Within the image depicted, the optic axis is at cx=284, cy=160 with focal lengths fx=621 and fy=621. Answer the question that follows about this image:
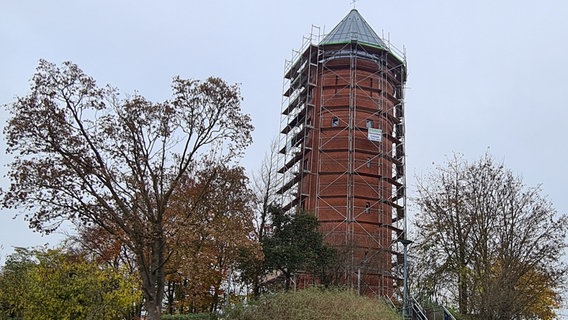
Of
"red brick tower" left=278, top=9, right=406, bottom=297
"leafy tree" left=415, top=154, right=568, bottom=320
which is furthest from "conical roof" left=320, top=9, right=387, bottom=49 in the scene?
"leafy tree" left=415, top=154, right=568, bottom=320

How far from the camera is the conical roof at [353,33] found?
1527 inches

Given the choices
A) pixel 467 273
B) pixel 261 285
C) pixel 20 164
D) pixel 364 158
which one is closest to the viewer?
pixel 20 164

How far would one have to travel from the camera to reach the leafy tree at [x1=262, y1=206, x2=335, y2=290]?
78.2 feet

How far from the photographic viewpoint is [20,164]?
54.3 ft

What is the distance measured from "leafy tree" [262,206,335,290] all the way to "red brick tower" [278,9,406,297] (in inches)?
221

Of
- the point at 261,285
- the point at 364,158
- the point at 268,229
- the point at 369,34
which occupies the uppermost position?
the point at 369,34

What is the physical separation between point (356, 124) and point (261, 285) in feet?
45.2

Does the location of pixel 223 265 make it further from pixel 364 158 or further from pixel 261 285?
pixel 364 158

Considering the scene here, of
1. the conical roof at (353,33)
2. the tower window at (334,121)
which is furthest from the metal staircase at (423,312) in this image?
the conical roof at (353,33)

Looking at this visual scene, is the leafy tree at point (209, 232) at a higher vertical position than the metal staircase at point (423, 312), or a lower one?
higher

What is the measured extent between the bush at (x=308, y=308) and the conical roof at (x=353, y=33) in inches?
904

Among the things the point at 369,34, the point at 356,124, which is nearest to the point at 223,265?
the point at 356,124

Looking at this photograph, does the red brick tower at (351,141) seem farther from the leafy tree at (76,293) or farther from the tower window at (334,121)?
the leafy tree at (76,293)

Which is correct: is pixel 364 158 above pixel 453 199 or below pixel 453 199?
above
